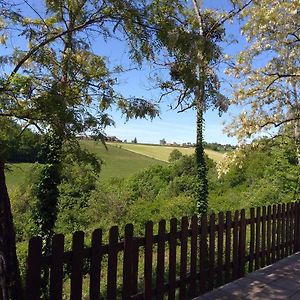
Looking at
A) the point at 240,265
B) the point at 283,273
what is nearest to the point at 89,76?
the point at 240,265

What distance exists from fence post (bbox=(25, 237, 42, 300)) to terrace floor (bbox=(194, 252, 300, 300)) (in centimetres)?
221

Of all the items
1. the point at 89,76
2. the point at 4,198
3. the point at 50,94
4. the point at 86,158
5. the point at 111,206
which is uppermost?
the point at 89,76

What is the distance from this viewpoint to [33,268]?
307 cm

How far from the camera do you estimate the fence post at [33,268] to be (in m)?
3.04

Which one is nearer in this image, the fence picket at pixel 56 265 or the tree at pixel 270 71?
the fence picket at pixel 56 265

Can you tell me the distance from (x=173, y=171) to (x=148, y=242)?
65.8 feet

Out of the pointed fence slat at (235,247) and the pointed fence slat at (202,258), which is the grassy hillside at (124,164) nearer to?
the pointed fence slat at (235,247)

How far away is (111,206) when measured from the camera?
2127 centimetres

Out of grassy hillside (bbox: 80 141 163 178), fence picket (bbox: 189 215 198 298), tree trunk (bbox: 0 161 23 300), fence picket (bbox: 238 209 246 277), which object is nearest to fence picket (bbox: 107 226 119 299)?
tree trunk (bbox: 0 161 23 300)

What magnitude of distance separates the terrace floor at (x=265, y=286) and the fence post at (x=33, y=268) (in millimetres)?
2212

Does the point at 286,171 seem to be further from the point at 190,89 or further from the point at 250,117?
the point at 190,89

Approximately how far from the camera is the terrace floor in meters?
4.56

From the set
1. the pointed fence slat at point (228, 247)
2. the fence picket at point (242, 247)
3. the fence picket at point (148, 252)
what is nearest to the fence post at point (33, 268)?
the fence picket at point (148, 252)

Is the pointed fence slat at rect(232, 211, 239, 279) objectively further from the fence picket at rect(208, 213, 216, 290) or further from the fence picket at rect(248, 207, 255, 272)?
the fence picket at rect(208, 213, 216, 290)
